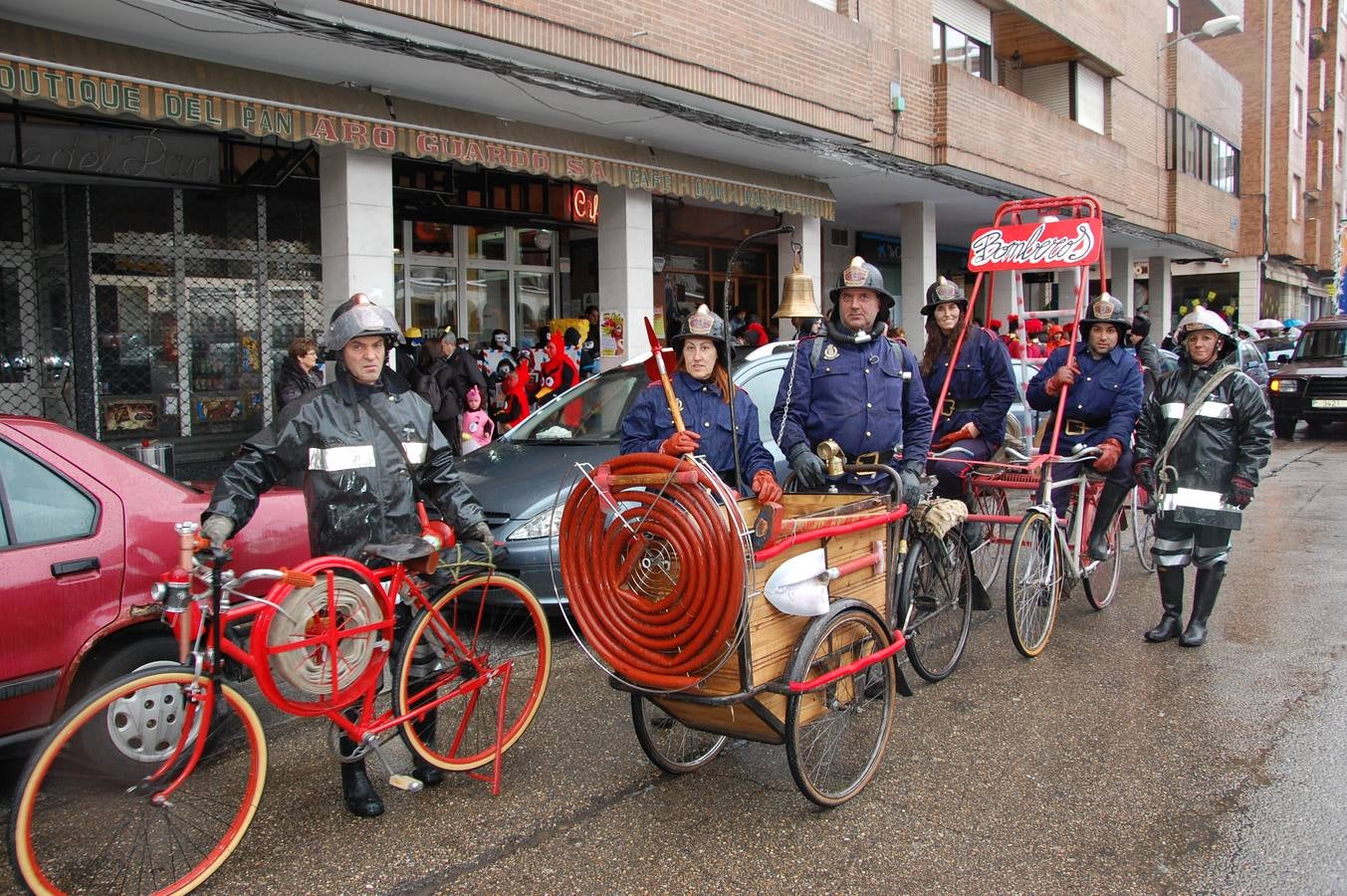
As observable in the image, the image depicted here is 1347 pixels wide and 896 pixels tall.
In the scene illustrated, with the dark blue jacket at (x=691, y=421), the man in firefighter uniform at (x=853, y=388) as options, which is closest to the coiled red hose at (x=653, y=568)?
the dark blue jacket at (x=691, y=421)

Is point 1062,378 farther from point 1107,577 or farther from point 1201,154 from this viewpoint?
point 1201,154

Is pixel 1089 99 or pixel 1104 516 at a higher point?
pixel 1089 99

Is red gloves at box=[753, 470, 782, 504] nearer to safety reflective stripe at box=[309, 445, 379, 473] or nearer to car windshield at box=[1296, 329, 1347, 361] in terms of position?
safety reflective stripe at box=[309, 445, 379, 473]

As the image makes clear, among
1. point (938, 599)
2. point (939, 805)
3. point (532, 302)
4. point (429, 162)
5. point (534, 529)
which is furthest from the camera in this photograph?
point (532, 302)

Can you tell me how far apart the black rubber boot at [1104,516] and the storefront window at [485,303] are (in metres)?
10.1

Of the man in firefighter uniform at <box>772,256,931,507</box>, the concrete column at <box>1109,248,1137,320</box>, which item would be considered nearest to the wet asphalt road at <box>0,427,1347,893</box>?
the man in firefighter uniform at <box>772,256,931,507</box>

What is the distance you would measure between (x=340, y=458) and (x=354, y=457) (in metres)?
0.05

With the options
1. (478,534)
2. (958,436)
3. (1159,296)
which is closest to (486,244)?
(958,436)

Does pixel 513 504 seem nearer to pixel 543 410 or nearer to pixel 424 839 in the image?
pixel 543 410

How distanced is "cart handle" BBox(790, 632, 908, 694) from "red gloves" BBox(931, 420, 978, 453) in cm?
249

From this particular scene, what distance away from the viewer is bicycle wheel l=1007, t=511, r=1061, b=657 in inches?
216

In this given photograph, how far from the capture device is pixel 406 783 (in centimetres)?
394

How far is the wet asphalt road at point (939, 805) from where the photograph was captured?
3.38m

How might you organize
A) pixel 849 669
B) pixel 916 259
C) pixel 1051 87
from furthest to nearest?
pixel 1051 87
pixel 916 259
pixel 849 669
